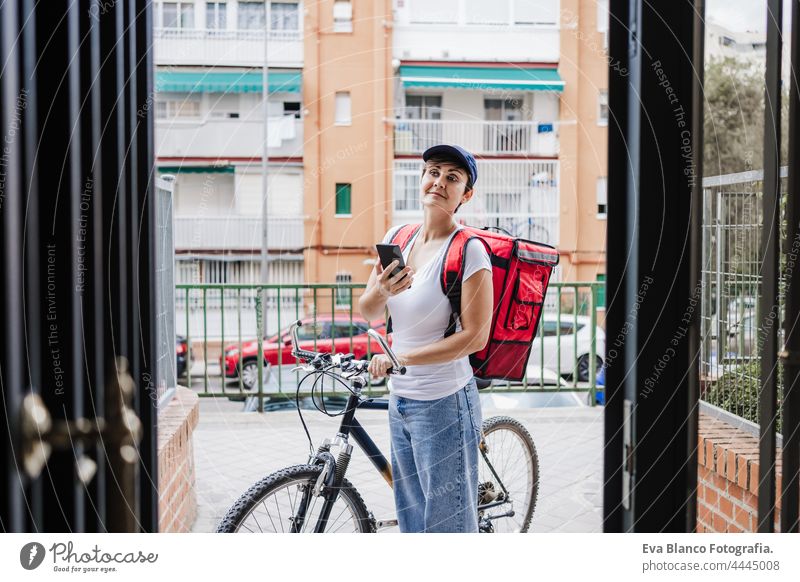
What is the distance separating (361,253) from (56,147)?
92.5 inches

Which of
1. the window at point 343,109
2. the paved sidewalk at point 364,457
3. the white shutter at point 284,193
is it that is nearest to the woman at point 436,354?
the paved sidewalk at point 364,457

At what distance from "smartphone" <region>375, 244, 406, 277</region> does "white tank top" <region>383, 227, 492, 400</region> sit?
43 mm

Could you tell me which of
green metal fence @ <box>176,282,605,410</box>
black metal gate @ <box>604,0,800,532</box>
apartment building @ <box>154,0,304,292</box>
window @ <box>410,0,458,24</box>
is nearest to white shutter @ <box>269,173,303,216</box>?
apartment building @ <box>154,0,304,292</box>

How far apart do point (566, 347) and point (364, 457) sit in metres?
2.59

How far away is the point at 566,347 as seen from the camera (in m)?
4.44

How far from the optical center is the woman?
1.64 metres

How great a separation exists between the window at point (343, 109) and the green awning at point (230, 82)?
17 cm

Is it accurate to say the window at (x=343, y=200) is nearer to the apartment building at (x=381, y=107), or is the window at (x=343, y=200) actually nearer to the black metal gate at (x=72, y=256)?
the apartment building at (x=381, y=107)

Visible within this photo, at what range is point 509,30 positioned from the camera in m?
2.55

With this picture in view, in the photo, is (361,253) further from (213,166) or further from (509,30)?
(509,30)

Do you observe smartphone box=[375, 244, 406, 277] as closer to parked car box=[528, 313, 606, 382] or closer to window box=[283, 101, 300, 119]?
window box=[283, 101, 300, 119]

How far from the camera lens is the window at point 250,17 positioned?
3053 millimetres

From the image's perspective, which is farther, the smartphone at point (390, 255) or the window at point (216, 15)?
the window at point (216, 15)
